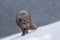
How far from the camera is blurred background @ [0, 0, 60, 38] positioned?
218 centimetres

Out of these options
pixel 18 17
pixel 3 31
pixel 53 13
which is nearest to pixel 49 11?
pixel 53 13

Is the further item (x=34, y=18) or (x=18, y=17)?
(x=34, y=18)

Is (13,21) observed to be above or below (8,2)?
below

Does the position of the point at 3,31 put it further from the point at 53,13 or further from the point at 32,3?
the point at 53,13

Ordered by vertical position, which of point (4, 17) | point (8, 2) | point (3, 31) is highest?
point (8, 2)

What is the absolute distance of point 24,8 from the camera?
7.23 feet

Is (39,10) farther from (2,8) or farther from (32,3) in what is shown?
(2,8)

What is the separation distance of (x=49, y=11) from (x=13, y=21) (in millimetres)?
388

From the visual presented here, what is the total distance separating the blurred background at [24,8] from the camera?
2184mm

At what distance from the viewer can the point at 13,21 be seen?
2205 millimetres

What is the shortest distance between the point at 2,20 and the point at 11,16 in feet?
0.33

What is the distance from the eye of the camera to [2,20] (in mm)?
2213

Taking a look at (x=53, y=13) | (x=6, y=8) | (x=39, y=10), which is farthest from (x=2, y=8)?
(x=53, y=13)

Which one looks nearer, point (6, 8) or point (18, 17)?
point (18, 17)
